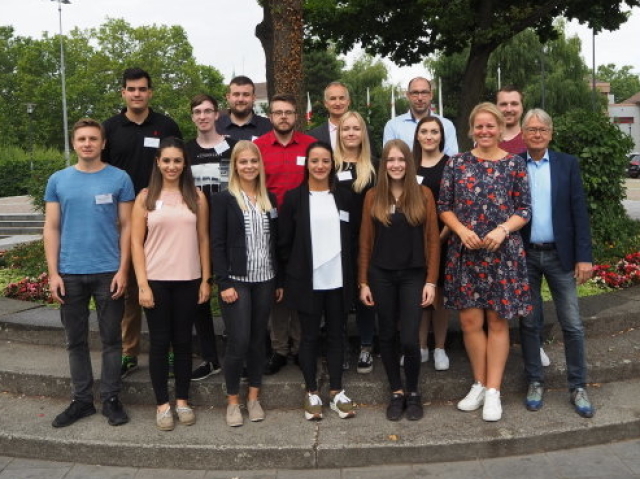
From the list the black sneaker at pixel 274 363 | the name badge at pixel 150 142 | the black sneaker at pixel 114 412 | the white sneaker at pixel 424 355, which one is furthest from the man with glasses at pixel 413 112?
the black sneaker at pixel 114 412

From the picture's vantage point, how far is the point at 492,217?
4.12 m

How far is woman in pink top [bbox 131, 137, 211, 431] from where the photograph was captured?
4.16m

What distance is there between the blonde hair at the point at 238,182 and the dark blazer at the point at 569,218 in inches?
73.6

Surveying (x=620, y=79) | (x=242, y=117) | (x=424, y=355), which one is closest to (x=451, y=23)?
(x=242, y=117)

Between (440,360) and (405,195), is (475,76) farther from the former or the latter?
(405,195)

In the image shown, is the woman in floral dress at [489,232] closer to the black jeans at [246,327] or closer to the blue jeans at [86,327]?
the black jeans at [246,327]

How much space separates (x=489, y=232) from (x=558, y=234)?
1.62 ft

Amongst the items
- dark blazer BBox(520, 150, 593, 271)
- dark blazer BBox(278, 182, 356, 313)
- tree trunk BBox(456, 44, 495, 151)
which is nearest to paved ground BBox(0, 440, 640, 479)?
dark blazer BBox(278, 182, 356, 313)

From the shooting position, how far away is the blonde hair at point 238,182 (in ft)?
13.9

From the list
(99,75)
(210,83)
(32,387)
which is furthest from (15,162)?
(32,387)

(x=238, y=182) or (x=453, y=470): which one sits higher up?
(x=238, y=182)

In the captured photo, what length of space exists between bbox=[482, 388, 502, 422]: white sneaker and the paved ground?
314 mm

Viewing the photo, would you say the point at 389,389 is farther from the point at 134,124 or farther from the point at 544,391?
the point at 134,124

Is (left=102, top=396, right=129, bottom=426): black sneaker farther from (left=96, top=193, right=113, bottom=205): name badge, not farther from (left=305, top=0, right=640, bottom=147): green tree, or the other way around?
(left=305, top=0, right=640, bottom=147): green tree
